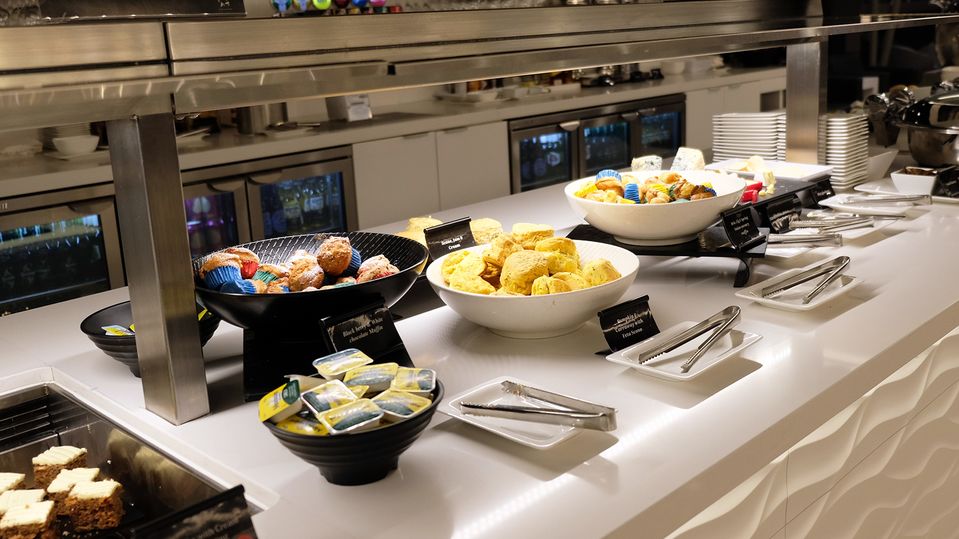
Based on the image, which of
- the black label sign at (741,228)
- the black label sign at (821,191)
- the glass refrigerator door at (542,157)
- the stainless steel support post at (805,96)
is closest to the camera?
the black label sign at (741,228)

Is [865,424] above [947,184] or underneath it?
underneath

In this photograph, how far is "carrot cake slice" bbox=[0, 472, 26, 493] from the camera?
1092 mm

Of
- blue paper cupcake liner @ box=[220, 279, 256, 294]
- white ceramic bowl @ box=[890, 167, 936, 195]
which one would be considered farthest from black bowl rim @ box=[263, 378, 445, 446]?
white ceramic bowl @ box=[890, 167, 936, 195]

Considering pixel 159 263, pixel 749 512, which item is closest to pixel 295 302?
pixel 159 263

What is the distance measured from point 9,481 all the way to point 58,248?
2442 millimetres

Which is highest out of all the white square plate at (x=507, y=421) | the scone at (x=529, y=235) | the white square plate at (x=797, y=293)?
the scone at (x=529, y=235)

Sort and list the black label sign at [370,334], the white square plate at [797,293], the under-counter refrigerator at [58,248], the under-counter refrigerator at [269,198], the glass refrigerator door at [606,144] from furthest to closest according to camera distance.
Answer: the glass refrigerator door at [606,144]
the under-counter refrigerator at [269,198]
the under-counter refrigerator at [58,248]
the white square plate at [797,293]
the black label sign at [370,334]

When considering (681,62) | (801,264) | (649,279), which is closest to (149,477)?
(649,279)

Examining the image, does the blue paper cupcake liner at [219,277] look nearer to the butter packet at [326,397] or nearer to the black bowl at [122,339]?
the black bowl at [122,339]

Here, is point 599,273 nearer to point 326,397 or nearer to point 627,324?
point 627,324

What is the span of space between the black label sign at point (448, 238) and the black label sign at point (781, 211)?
0.66 metres

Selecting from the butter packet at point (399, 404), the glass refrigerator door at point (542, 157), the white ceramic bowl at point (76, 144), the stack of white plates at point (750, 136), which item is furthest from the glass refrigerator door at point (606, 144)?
the butter packet at point (399, 404)

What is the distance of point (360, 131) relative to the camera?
13.0ft

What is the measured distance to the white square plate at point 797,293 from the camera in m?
1.52
